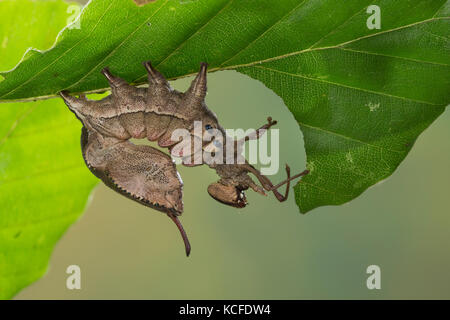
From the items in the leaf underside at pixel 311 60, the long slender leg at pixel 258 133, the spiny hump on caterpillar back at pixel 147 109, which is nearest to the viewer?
the leaf underside at pixel 311 60

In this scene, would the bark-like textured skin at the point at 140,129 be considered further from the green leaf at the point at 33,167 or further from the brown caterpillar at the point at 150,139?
the green leaf at the point at 33,167

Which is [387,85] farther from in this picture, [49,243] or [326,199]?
[49,243]

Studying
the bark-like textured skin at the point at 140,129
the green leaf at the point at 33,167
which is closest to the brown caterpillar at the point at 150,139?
the bark-like textured skin at the point at 140,129

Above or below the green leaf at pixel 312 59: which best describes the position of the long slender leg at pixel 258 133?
below

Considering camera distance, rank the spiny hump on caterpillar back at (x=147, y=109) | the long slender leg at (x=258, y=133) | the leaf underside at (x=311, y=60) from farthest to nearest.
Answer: the long slender leg at (x=258, y=133)
the spiny hump on caterpillar back at (x=147, y=109)
the leaf underside at (x=311, y=60)

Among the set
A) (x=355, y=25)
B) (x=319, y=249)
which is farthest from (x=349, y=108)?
(x=319, y=249)

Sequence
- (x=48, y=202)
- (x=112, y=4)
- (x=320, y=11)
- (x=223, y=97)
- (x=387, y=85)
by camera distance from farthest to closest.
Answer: (x=223, y=97)
(x=48, y=202)
(x=387, y=85)
(x=320, y=11)
(x=112, y=4)
